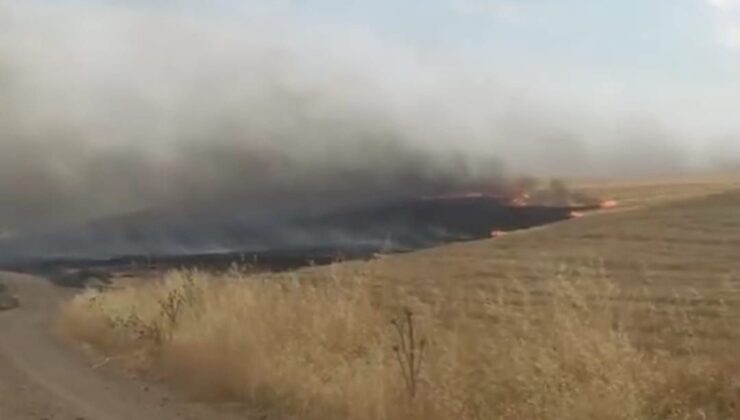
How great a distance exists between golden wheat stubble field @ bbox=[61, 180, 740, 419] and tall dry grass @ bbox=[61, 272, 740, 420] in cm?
2

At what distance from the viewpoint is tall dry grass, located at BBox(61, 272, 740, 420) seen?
1155 cm

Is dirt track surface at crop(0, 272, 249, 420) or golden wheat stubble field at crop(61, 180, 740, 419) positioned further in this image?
dirt track surface at crop(0, 272, 249, 420)

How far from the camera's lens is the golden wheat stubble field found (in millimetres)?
11648

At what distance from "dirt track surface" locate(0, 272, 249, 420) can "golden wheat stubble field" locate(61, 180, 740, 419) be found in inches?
25.1

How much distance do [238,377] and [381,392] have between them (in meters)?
3.78

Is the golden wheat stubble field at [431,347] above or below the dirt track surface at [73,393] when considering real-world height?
above

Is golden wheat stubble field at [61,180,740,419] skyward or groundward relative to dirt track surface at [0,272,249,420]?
skyward

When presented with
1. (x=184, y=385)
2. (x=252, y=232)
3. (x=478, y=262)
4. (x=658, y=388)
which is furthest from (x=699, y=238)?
(x=252, y=232)

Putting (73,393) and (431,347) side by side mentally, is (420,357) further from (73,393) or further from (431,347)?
(73,393)

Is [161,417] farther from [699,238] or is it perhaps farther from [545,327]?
[699,238]

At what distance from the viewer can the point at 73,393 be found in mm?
17406

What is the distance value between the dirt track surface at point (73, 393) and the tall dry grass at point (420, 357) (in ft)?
2.12

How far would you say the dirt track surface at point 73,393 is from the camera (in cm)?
1508

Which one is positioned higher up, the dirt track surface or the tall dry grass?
the tall dry grass
